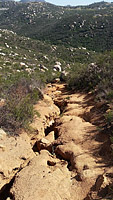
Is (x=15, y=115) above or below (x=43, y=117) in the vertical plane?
above

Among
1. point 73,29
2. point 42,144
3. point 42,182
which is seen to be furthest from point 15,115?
point 73,29

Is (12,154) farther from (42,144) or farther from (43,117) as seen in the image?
(43,117)

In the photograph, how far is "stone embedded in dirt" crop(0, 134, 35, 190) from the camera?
5.01 metres

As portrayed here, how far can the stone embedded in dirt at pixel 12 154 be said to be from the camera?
501cm

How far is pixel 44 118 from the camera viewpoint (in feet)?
A: 26.8

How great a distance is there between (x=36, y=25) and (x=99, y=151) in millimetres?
80691

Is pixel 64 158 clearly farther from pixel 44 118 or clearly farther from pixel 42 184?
pixel 44 118

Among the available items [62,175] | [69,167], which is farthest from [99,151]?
[62,175]

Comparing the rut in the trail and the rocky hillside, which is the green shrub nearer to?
the rut in the trail

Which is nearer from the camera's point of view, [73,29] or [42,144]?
[42,144]

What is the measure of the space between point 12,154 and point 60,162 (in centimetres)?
137

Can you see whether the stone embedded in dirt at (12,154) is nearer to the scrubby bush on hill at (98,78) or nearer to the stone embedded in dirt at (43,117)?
the stone embedded in dirt at (43,117)

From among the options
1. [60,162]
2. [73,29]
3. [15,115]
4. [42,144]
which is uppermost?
[15,115]

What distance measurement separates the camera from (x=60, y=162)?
5359 mm
